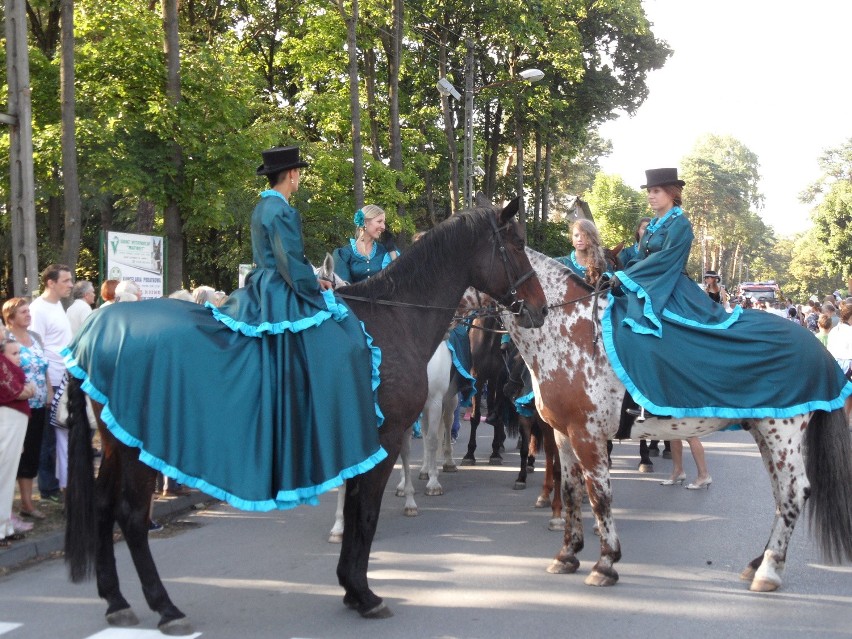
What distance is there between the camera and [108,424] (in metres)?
4.94

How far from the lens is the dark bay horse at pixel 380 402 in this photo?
5.16 meters

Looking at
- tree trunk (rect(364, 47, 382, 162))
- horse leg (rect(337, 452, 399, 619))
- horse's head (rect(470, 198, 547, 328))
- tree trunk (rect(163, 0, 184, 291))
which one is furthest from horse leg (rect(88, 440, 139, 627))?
tree trunk (rect(364, 47, 382, 162))

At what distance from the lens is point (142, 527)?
201 inches

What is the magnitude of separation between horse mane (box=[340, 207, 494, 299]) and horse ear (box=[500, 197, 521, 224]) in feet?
0.28

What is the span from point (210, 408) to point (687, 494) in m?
6.28

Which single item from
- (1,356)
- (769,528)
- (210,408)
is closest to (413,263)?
(210,408)

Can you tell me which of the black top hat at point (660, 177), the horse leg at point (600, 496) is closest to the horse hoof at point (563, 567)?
the horse leg at point (600, 496)

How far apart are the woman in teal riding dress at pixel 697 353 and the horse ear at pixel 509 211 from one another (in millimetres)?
938

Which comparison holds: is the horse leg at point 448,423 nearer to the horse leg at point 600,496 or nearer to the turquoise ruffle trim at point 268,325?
the horse leg at point 600,496

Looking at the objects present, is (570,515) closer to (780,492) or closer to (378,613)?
(780,492)

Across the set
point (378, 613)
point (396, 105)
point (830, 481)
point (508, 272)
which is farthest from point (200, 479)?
point (396, 105)

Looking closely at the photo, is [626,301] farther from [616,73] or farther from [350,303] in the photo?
[616,73]

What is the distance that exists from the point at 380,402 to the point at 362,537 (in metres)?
0.83

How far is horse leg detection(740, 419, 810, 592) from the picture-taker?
612 cm
